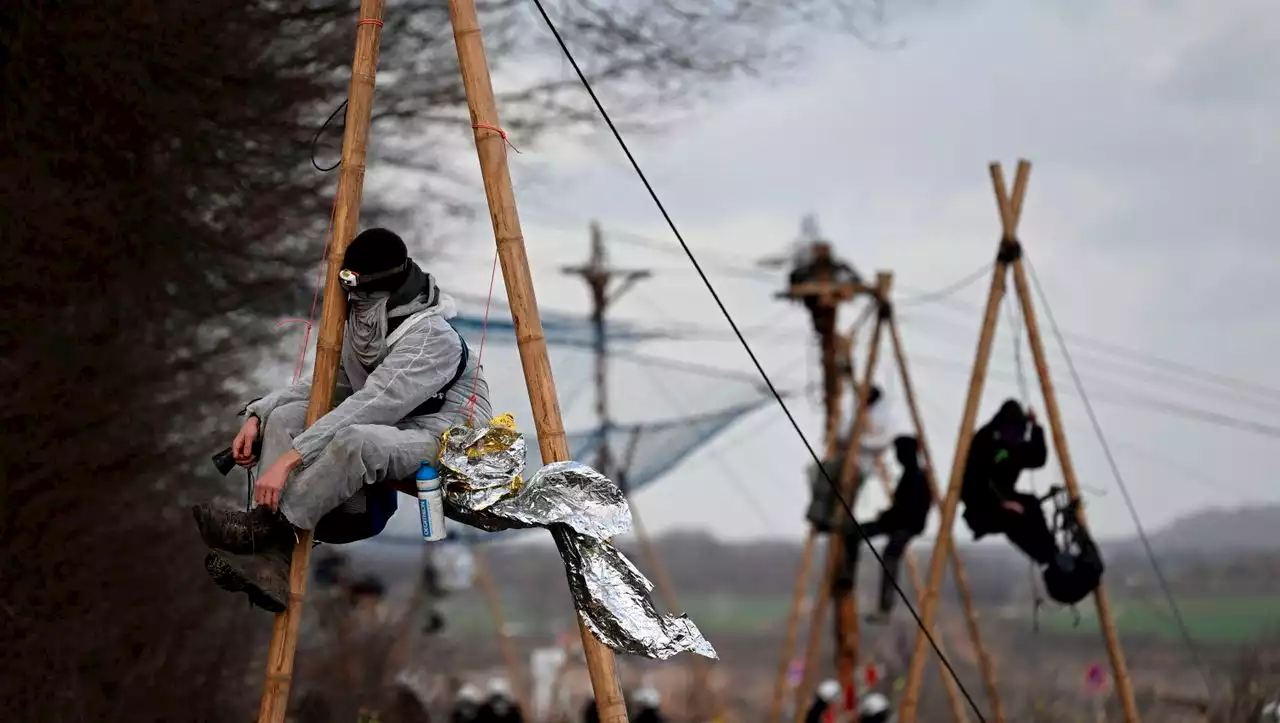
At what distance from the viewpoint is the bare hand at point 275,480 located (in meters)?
3.48

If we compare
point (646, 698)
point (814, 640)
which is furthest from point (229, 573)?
point (646, 698)

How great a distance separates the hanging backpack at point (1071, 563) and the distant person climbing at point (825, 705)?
3.60 meters

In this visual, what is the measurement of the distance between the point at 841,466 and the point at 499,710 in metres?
3.56

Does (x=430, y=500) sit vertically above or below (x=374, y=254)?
below

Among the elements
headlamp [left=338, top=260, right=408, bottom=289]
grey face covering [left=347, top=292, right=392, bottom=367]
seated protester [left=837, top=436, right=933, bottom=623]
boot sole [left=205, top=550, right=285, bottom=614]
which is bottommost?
boot sole [left=205, top=550, right=285, bottom=614]

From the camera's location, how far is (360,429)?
11.4 ft

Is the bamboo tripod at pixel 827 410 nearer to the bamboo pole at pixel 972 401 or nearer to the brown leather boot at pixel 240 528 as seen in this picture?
the bamboo pole at pixel 972 401

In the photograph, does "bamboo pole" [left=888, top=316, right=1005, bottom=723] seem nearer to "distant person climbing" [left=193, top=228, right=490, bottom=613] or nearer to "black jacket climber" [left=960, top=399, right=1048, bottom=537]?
"black jacket climber" [left=960, top=399, right=1048, bottom=537]

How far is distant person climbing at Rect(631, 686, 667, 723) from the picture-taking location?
10.9m

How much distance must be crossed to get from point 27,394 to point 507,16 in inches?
147

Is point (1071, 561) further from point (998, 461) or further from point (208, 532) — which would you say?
point (208, 532)

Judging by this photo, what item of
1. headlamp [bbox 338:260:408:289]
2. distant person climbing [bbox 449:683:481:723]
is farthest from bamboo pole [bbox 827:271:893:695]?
headlamp [bbox 338:260:408:289]

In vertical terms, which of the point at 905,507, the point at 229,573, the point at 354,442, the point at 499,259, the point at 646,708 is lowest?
the point at 229,573

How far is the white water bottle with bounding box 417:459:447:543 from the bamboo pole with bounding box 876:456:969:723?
168 inches
